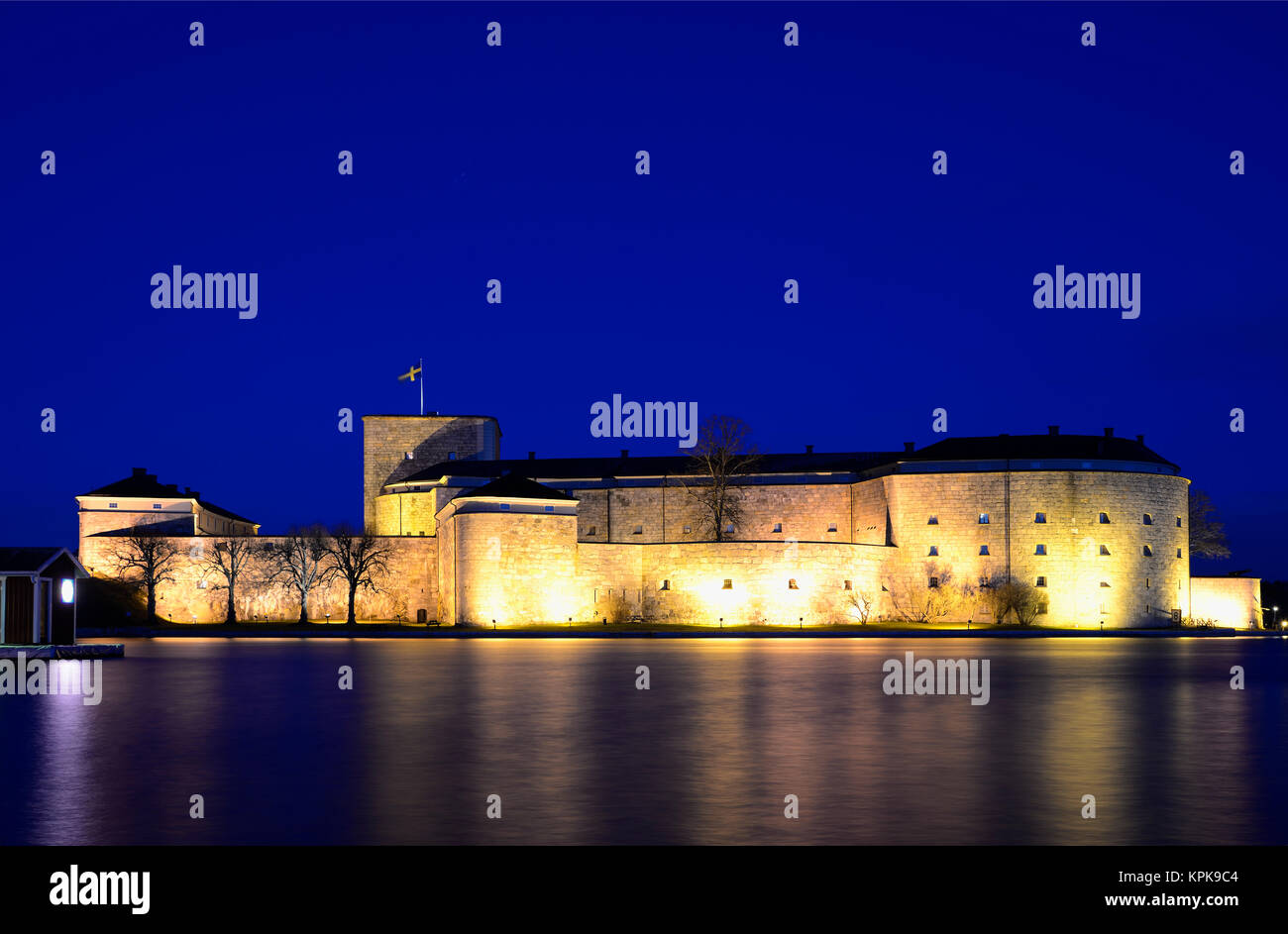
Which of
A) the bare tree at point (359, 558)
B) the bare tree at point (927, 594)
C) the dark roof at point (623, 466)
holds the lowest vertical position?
the bare tree at point (927, 594)

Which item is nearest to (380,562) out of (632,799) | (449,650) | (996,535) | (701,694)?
(449,650)

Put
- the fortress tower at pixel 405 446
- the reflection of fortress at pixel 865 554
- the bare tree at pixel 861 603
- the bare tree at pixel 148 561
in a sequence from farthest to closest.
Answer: the fortress tower at pixel 405 446, the bare tree at pixel 861 603, the bare tree at pixel 148 561, the reflection of fortress at pixel 865 554

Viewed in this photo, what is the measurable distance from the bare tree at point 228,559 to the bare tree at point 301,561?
3.06 feet

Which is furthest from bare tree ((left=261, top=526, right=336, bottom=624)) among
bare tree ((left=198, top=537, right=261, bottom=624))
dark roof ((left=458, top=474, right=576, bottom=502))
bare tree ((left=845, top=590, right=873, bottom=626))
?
bare tree ((left=845, top=590, right=873, bottom=626))

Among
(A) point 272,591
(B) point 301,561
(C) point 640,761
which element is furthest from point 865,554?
(C) point 640,761

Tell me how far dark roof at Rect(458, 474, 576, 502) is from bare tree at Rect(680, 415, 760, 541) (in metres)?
12.9

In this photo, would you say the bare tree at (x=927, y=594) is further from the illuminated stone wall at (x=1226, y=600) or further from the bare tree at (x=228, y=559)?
the bare tree at (x=228, y=559)

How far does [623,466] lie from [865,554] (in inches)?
692

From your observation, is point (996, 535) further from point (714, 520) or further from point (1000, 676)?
point (1000, 676)

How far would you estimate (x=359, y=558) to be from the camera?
68188 millimetres

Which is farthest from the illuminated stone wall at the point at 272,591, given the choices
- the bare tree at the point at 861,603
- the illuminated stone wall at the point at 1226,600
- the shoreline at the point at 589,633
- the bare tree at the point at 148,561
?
the illuminated stone wall at the point at 1226,600

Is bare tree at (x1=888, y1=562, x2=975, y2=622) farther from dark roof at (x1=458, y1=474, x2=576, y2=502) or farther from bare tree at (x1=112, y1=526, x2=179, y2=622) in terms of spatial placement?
bare tree at (x1=112, y1=526, x2=179, y2=622)

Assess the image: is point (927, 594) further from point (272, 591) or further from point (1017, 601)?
point (272, 591)

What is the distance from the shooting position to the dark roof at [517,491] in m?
63.4
